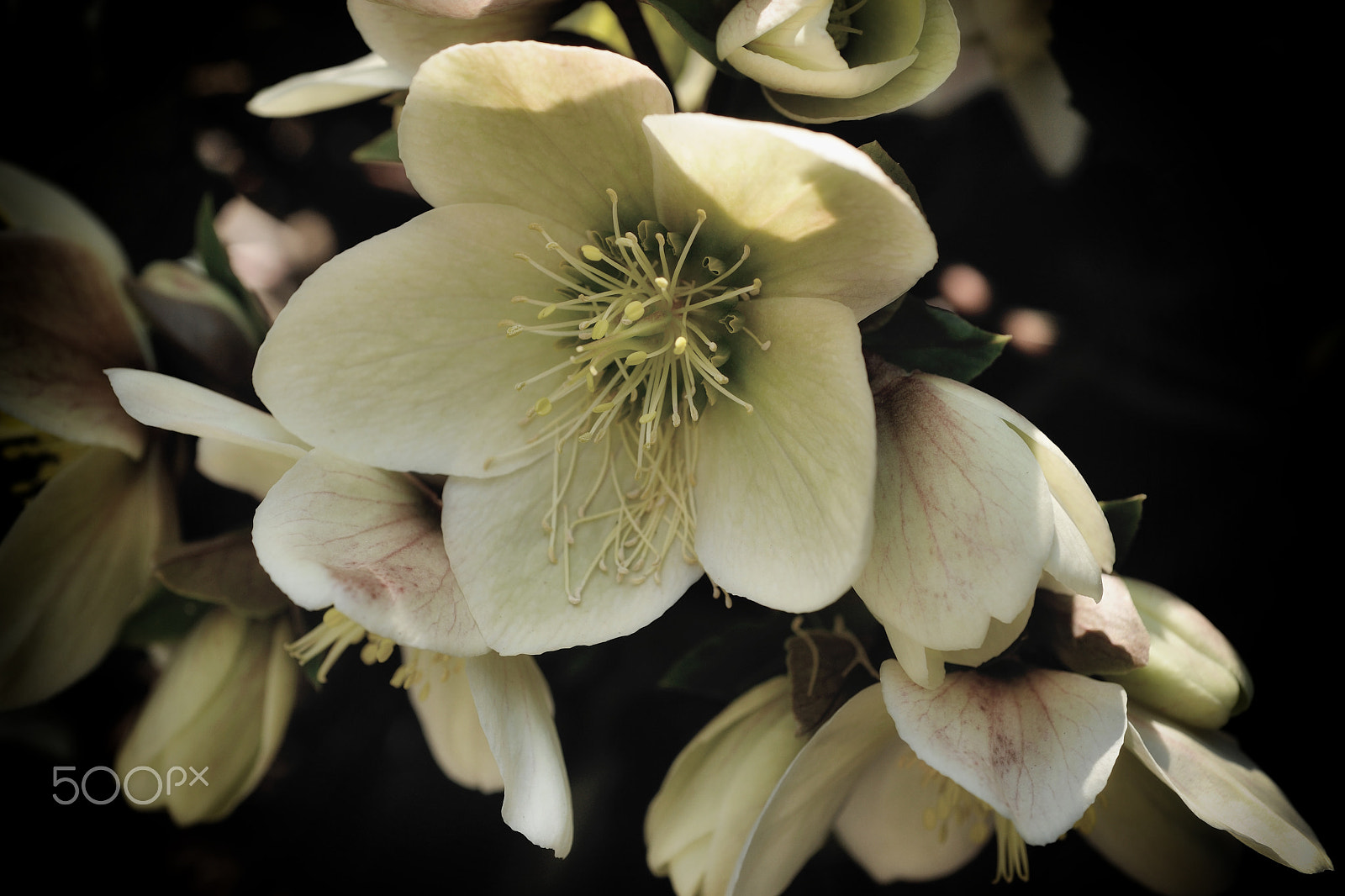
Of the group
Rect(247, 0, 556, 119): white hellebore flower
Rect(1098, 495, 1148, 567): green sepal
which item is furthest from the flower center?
Rect(1098, 495, 1148, 567): green sepal

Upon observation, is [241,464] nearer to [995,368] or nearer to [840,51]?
[840,51]

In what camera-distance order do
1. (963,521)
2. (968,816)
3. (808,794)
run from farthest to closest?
(968,816) < (808,794) < (963,521)

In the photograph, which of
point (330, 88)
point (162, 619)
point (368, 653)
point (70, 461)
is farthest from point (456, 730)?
point (330, 88)

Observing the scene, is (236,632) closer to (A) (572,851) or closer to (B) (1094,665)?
(A) (572,851)

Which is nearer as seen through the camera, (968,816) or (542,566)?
(542,566)

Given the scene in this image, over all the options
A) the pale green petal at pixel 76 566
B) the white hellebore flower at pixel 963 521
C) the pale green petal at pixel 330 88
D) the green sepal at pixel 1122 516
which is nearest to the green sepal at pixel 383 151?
the pale green petal at pixel 330 88

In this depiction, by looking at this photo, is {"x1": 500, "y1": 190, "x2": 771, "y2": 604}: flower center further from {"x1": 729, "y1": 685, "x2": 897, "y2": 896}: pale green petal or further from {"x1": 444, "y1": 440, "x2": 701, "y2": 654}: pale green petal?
{"x1": 729, "y1": 685, "x2": 897, "y2": 896}: pale green petal
